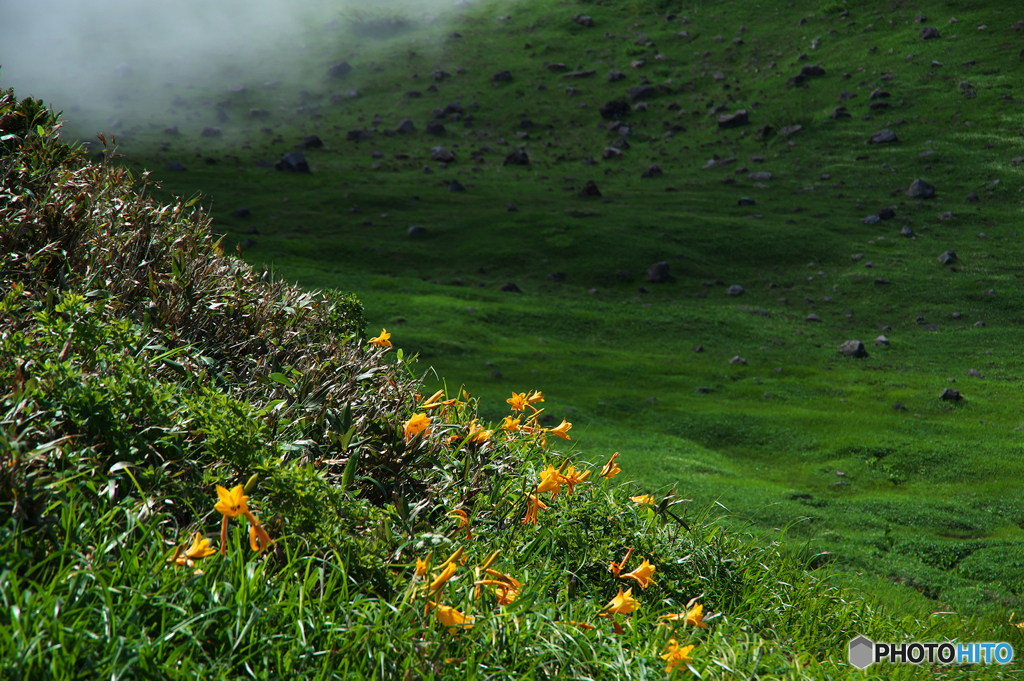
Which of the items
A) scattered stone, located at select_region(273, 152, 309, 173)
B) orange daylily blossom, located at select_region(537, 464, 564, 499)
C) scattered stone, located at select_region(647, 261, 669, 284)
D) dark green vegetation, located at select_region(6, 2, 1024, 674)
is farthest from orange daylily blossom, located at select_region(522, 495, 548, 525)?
scattered stone, located at select_region(273, 152, 309, 173)

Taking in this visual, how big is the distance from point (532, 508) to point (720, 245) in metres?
35.9

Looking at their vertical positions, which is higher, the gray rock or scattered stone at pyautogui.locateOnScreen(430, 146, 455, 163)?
scattered stone at pyautogui.locateOnScreen(430, 146, 455, 163)

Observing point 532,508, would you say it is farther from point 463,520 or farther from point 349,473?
point 349,473

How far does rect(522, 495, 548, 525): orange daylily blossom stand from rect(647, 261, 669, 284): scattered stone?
1193 inches

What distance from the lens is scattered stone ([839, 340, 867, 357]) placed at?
2489 cm

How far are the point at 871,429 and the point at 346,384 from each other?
1698cm

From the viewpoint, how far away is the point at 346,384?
15.8 feet

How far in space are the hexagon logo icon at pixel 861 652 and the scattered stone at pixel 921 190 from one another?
4662 cm

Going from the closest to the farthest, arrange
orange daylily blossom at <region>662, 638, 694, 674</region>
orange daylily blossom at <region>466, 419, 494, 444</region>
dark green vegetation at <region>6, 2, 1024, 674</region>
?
1. orange daylily blossom at <region>662, 638, 694, 674</region>
2. orange daylily blossom at <region>466, 419, 494, 444</region>
3. dark green vegetation at <region>6, 2, 1024, 674</region>

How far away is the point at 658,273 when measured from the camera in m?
34.0

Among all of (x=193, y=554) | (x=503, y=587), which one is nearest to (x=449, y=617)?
(x=503, y=587)

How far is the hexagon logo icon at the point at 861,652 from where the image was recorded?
450cm

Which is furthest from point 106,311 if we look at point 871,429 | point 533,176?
point 533,176

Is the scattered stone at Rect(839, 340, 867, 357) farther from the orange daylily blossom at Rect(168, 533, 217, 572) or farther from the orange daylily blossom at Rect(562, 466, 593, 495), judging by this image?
the orange daylily blossom at Rect(168, 533, 217, 572)
